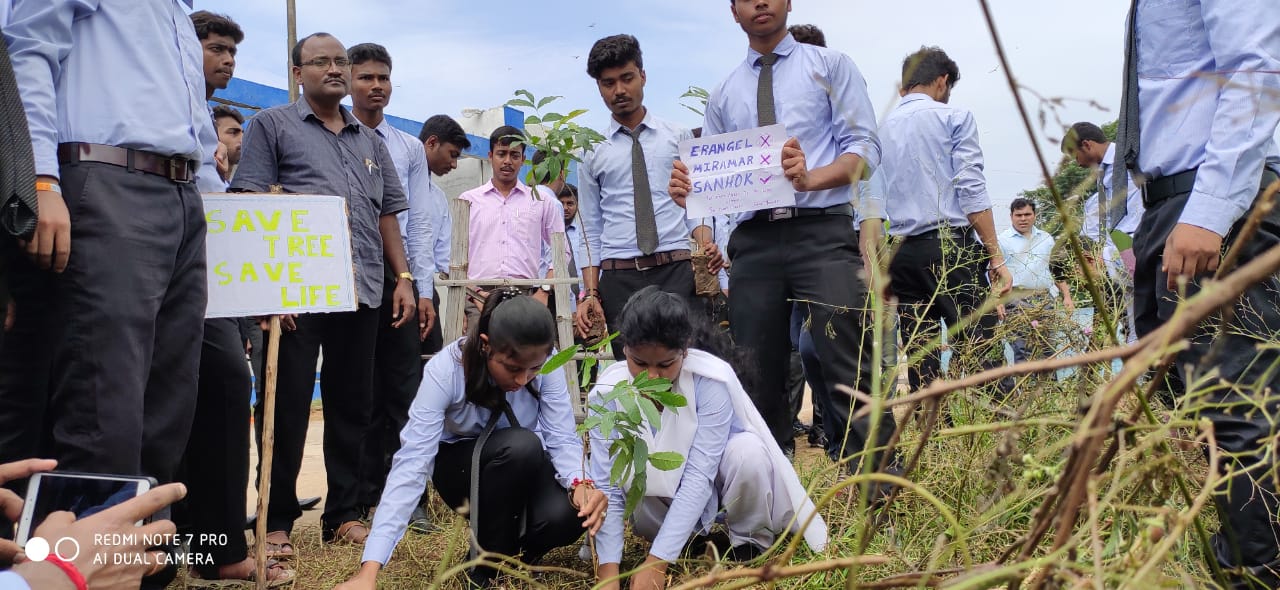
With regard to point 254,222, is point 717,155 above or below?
above

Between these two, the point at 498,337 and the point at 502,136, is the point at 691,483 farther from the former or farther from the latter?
the point at 502,136

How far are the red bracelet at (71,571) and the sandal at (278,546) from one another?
1911 mm

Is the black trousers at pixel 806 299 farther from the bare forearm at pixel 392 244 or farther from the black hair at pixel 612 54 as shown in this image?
the bare forearm at pixel 392 244

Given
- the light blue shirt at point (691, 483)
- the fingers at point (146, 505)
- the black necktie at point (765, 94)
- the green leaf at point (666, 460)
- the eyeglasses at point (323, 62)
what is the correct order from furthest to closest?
the eyeglasses at point (323, 62)
the black necktie at point (765, 94)
the light blue shirt at point (691, 483)
the green leaf at point (666, 460)
the fingers at point (146, 505)

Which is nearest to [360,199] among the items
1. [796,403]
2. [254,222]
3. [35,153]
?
[254,222]

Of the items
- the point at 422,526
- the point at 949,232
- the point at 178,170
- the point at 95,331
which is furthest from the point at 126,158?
the point at 949,232

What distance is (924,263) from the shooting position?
152 inches

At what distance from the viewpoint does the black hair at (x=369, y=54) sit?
4.48 meters

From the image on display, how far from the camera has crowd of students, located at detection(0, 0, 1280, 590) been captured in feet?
6.48

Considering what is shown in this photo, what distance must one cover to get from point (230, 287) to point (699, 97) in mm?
1725

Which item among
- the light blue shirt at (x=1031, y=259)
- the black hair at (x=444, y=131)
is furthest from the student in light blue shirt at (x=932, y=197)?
the black hair at (x=444, y=131)

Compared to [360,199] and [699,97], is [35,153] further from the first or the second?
[699,97]

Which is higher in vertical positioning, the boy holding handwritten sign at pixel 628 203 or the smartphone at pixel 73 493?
the boy holding handwritten sign at pixel 628 203

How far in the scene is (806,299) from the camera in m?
3.07
